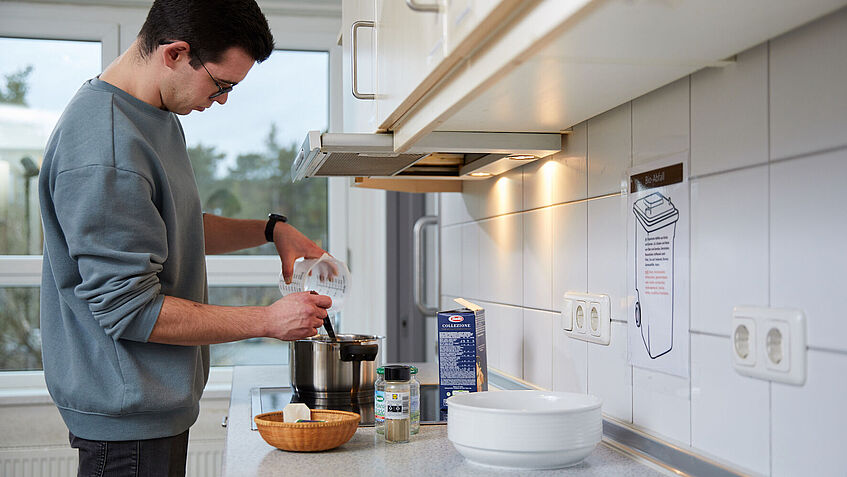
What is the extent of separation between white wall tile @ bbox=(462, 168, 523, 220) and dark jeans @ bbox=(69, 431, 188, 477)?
0.92 metres

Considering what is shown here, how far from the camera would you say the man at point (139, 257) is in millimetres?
1267

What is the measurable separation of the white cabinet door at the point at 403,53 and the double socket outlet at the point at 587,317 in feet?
1.56

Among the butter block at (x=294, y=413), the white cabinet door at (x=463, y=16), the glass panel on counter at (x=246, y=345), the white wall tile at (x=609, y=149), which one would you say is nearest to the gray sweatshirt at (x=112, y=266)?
the butter block at (x=294, y=413)

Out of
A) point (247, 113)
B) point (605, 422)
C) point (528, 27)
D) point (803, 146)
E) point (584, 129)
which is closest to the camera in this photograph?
point (528, 27)

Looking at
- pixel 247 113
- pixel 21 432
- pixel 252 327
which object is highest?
pixel 247 113

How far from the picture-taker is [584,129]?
1406mm

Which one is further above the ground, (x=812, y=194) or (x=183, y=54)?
(x=183, y=54)

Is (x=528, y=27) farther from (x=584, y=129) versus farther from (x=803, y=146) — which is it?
(x=584, y=129)

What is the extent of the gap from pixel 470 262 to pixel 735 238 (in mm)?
1249

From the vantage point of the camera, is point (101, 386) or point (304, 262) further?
point (304, 262)

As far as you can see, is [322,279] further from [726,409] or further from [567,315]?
[726,409]

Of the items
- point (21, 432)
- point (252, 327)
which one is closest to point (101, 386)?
point (252, 327)

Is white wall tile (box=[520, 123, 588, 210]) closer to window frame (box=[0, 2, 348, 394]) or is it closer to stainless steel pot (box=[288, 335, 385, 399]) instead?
stainless steel pot (box=[288, 335, 385, 399])

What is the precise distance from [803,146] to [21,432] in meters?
3.05
